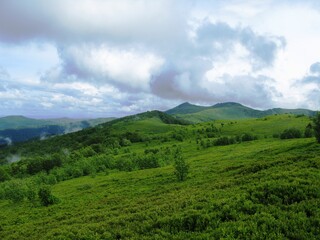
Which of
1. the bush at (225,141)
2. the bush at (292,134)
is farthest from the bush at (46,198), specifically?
the bush at (225,141)

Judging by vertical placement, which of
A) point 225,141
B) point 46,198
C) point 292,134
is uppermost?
point 292,134

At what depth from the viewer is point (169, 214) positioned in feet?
89.0

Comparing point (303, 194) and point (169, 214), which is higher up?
point (303, 194)

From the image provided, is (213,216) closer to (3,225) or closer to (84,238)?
(84,238)

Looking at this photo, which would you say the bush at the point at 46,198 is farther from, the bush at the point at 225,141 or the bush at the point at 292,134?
the bush at the point at 225,141

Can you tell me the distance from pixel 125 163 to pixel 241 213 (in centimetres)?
10687

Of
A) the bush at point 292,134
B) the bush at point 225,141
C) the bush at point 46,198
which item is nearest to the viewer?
the bush at point 46,198

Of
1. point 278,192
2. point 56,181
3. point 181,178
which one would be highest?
point 278,192

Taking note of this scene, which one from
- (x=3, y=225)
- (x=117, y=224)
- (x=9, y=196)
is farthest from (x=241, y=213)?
(x=9, y=196)

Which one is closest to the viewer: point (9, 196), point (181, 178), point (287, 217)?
point (287, 217)

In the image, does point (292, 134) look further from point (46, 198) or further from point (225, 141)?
point (46, 198)

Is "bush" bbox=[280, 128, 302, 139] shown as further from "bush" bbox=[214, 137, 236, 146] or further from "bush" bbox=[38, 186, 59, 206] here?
"bush" bbox=[38, 186, 59, 206]

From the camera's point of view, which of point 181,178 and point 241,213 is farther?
point 181,178

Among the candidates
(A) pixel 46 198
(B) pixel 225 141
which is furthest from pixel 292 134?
(A) pixel 46 198
